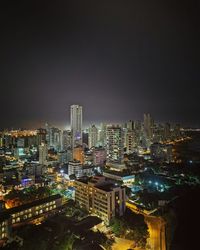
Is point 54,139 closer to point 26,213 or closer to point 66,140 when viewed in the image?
point 66,140

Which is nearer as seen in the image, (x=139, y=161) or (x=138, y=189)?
(x=138, y=189)

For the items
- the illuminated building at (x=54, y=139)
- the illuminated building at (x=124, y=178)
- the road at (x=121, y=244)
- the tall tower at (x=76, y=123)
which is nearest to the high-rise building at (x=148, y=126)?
the tall tower at (x=76, y=123)

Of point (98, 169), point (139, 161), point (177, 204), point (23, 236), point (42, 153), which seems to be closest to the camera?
point (23, 236)

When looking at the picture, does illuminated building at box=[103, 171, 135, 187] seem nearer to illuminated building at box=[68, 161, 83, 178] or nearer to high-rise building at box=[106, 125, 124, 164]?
illuminated building at box=[68, 161, 83, 178]

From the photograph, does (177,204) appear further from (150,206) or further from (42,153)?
(42,153)

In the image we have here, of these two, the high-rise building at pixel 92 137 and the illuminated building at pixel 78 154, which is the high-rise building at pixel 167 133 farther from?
the illuminated building at pixel 78 154

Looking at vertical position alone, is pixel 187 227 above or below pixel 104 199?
below

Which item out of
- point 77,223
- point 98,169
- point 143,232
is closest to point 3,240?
point 77,223
